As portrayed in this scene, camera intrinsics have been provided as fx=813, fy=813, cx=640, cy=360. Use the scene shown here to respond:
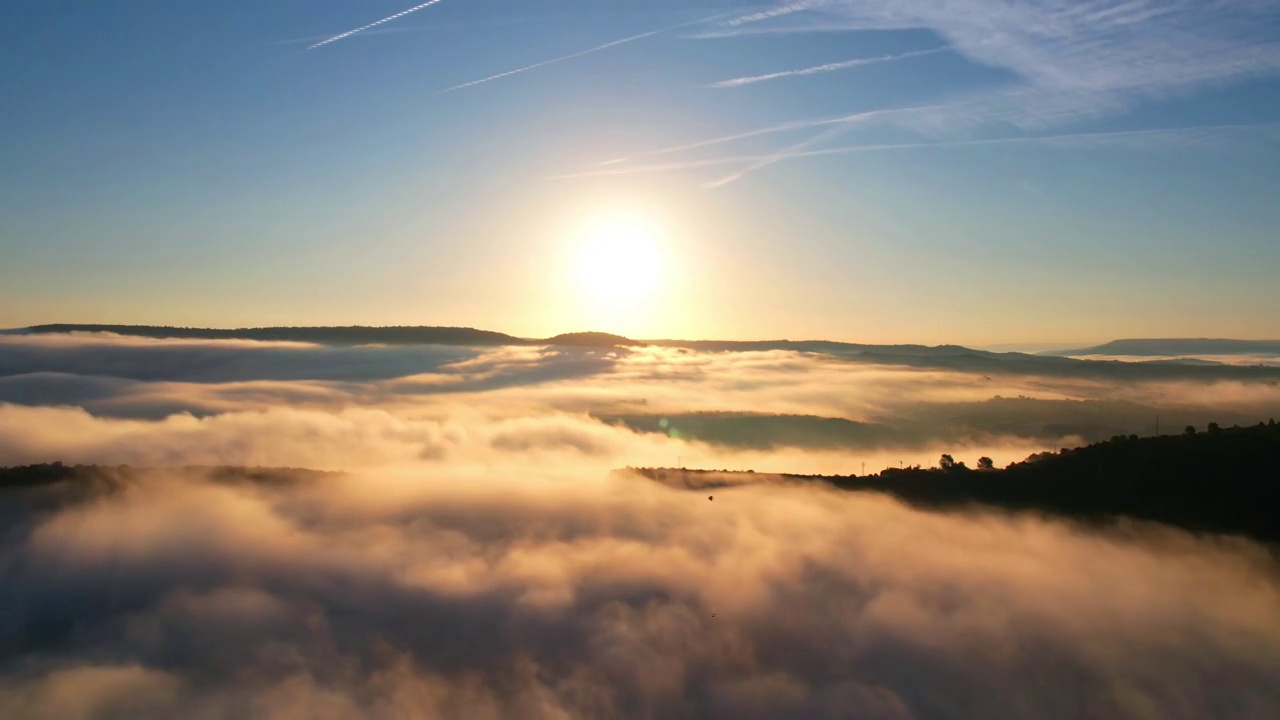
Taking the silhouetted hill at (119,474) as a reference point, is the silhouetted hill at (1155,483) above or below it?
above

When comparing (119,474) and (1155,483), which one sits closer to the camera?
(1155,483)

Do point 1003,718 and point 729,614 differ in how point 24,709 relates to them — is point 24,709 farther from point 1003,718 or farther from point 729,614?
point 1003,718

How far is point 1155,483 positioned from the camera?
337 feet

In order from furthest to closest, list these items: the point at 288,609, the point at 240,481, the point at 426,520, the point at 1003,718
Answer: the point at 240,481
the point at 426,520
the point at 288,609
the point at 1003,718

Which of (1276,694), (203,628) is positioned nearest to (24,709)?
(203,628)

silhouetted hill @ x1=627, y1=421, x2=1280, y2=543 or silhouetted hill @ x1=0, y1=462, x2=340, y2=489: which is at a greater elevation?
silhouetted hill @ x1=627, y1=421, x2=1280, y2=543

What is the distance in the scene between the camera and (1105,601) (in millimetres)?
113875

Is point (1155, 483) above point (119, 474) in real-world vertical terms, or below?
above

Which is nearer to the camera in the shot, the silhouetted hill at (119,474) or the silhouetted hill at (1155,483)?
the silhouetted hill at (1155,483)

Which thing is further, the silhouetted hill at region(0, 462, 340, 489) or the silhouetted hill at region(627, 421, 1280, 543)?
the silhouetted hill at region(0, 462, 340, 489)

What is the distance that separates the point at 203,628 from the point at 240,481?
7088cm

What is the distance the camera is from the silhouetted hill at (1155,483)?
323 ft

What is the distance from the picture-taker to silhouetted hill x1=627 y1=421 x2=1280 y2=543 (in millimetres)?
98438

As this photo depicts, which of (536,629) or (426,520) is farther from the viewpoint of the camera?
(426,520)
